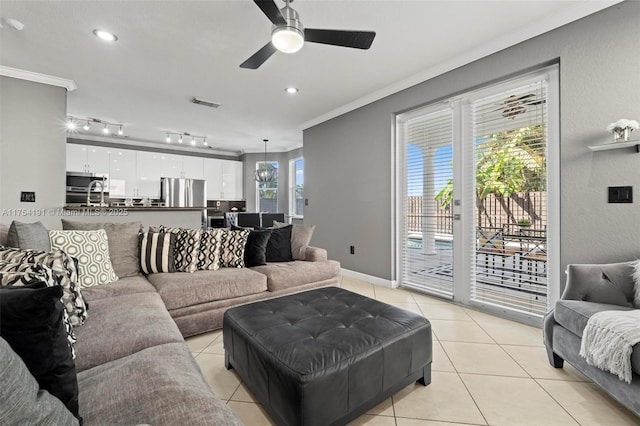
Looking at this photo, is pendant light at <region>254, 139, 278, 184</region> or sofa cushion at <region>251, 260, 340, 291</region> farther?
pendant light at <region>254, 139, 278, 184</region>

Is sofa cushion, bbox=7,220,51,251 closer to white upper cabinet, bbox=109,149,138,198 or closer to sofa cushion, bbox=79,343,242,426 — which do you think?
sofa cushion, bbox=79,343,242,426

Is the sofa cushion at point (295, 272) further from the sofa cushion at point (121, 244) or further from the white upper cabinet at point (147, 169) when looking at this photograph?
the white upper cabinet at point (147, 169)

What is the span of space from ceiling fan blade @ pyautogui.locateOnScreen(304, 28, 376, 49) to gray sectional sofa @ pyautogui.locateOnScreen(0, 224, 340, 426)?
6.52ft

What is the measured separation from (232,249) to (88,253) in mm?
1113

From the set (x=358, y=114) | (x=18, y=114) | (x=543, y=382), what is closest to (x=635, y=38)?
(x=543, y=382)

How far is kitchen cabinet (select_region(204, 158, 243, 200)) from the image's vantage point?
7207mm

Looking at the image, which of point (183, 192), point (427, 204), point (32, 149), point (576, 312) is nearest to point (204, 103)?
point (32, 149)

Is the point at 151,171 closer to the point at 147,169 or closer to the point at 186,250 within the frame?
the point at 147,169

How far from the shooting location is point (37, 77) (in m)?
3.22

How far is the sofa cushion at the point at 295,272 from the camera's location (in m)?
2.75

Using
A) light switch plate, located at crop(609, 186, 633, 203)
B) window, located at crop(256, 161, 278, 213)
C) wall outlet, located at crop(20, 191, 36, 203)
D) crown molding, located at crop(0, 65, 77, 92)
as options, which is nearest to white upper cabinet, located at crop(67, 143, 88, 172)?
crown molding, located at crop(0, 65, 77, 92)

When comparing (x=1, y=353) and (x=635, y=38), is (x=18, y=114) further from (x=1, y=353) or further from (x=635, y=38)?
(x=635, y=38)

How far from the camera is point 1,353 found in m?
0.56

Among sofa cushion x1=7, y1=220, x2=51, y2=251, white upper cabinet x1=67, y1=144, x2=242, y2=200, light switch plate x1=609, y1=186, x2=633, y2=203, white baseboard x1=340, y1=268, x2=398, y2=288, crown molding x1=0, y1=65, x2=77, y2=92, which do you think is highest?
crown molding x1=0, y1=65, x2=77, y2=92
